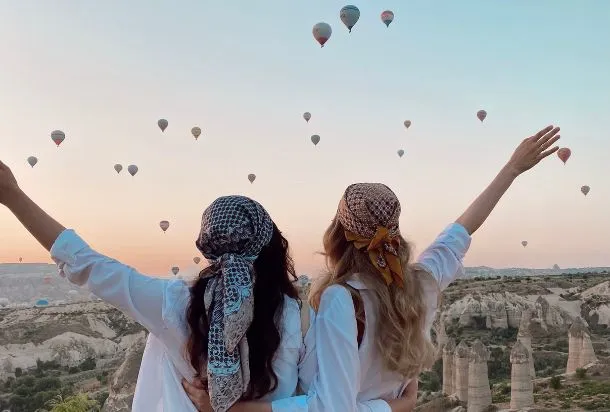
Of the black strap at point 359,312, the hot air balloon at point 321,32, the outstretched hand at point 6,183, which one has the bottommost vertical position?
the black strap at point 359,312

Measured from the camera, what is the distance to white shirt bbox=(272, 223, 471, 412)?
2.08 metres

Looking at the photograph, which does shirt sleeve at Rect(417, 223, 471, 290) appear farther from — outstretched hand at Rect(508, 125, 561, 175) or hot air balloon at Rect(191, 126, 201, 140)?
hot air balloon at Rect(191, 126, 201, 140)

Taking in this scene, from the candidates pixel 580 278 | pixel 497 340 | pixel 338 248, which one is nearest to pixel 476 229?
pixel 338 248

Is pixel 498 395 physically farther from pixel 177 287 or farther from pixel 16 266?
pixel 16 266

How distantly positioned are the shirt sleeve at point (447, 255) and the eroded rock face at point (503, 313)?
147 feet

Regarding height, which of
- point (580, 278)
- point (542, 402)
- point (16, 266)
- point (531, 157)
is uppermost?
point (16, 266)

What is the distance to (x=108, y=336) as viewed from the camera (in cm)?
5547

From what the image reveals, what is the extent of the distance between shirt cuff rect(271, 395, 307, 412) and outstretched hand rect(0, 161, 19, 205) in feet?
3.14

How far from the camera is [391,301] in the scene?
7.34ft

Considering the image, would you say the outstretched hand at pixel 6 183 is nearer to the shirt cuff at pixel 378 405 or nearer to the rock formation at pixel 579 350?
the shirt cuff at pixel 378 405

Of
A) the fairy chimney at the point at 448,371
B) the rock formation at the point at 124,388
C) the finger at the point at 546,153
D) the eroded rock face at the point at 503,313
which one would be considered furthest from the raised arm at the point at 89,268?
the eroded rock face at the point at 503,313

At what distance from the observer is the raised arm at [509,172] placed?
266cm

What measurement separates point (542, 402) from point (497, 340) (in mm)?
19556

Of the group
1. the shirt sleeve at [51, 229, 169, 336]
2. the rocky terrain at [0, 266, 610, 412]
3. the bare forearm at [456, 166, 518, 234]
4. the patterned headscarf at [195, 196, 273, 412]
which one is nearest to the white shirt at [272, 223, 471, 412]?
the patterned headscarf at [195, 196, 273, 412]
